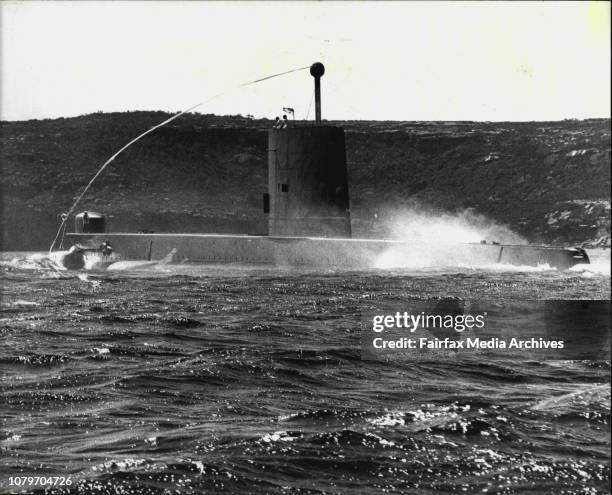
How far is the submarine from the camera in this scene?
2666 centimetres

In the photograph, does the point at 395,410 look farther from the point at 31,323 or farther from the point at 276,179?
the point at 276,179

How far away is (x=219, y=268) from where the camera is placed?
28047 millimetres

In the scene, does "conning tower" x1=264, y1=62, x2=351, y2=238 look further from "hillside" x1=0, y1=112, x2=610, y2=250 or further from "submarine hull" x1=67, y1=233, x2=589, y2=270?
"hillside" x1=0, y1=112, x2=610, y2=250

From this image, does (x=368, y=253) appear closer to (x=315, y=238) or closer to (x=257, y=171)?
(x=315, y=238)

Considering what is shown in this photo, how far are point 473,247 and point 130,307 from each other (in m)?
13.7

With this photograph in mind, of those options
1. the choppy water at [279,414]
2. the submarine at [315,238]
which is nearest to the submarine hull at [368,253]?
the submarine at [315,238]

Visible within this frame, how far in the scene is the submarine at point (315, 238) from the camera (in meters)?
26.7

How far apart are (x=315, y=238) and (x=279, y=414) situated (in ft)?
65.2

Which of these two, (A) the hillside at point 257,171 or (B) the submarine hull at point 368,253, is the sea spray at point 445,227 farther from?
(B) the submarine hull at point 368,253

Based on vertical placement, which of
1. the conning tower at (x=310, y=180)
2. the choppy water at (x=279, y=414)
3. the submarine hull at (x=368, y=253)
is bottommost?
the choppy water at (x=279, y=414)

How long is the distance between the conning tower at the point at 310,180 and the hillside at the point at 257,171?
4800cm

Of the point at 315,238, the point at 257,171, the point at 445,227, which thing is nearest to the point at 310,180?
the point at 315,238

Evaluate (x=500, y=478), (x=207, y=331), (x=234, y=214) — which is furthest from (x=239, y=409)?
(x=234, y=214)

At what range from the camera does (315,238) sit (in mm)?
27375
